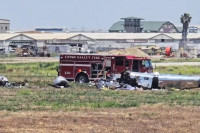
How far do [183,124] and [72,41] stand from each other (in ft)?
414

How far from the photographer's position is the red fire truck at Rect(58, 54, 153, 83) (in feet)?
152

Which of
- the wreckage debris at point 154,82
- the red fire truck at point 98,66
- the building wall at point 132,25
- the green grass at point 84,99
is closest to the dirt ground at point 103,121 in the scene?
the green grass at point 84,99

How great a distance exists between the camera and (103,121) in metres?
23.8

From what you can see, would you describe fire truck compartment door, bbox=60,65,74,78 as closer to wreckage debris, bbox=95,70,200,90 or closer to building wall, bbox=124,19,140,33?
wreckage debris, bbox=95,70,200,90

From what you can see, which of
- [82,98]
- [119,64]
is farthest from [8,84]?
[82,98]

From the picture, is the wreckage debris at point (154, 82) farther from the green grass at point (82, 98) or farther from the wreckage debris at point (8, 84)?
the wreckage debris at point (8, 84)

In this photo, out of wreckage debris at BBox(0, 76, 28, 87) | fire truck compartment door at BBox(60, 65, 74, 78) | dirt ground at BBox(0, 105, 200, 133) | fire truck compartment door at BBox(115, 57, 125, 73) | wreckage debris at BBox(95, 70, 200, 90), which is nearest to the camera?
dirt ground at BBox(0, 105, 200, 133)

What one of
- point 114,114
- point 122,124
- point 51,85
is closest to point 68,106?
point 114,114

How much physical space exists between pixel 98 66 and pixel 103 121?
22.9m

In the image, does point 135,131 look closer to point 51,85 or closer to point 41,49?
point 51,85

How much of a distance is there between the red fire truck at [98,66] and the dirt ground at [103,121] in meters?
18.9

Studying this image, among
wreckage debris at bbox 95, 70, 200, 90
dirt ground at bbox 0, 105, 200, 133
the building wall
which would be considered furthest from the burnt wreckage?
the building wall

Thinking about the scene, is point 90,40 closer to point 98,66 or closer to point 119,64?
point 98,66

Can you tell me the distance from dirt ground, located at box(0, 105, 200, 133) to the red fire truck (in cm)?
1893
